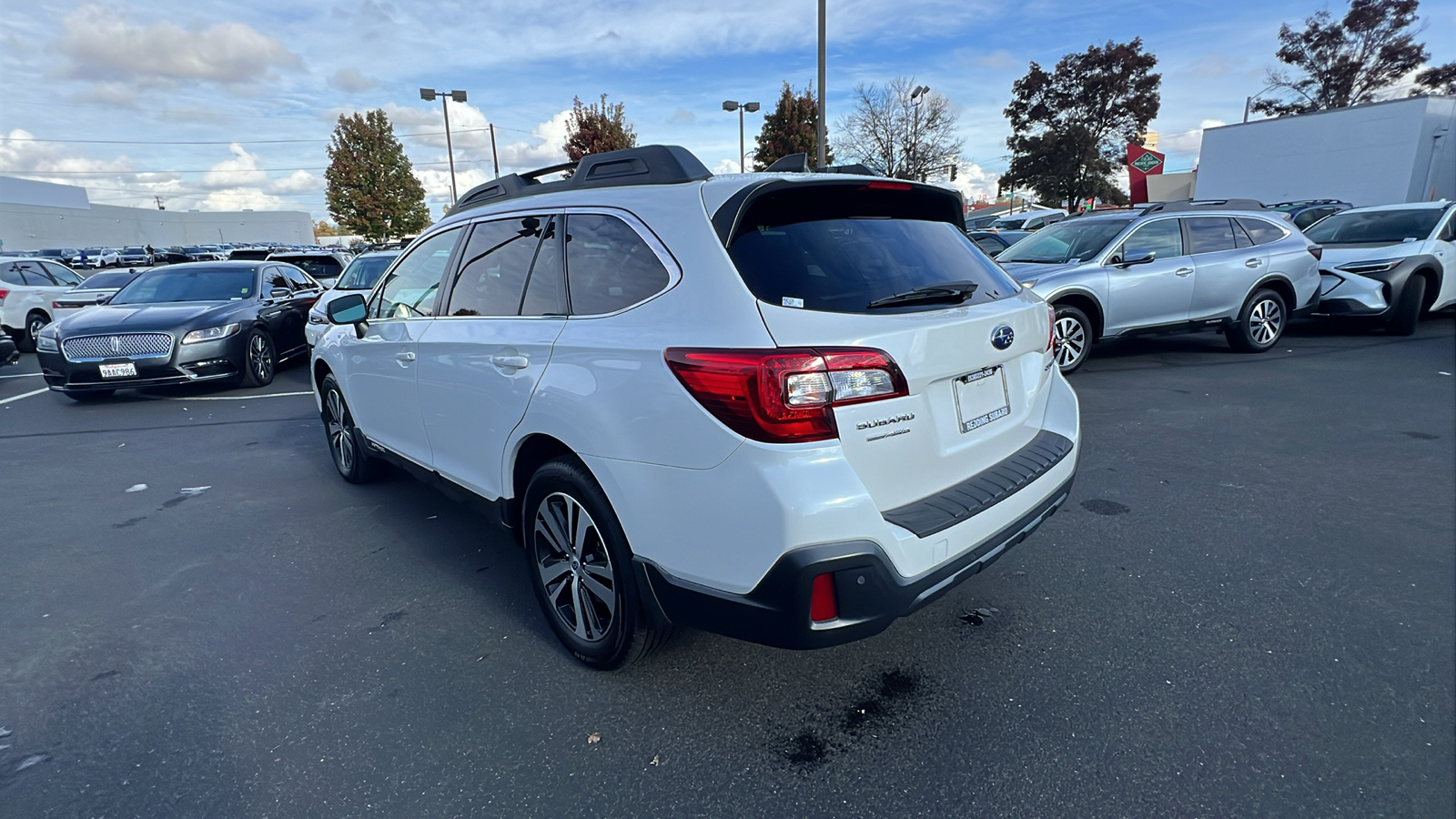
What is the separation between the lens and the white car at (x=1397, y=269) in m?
9.63

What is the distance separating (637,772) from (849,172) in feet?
7.29

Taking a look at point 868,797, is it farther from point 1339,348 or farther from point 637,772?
point 1339,348

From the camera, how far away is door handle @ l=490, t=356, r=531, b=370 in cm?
285

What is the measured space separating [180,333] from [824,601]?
28.2ft

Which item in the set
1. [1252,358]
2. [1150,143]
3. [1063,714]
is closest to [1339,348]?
[1252,358]

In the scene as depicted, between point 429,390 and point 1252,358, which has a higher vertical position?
point 429,390

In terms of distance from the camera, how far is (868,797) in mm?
2203

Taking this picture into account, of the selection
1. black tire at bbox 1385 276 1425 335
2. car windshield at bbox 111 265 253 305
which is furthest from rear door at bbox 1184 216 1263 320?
car windshield at bbox 111 265 253 305

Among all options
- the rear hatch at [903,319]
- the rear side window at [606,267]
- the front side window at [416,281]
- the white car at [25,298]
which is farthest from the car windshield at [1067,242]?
the white car at [25,298]

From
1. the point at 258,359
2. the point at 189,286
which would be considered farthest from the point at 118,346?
the point at 189,286

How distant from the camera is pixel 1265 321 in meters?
8.95

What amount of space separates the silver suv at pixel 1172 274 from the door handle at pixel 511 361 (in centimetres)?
643

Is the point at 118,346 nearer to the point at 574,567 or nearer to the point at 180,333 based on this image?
the point at 180,333

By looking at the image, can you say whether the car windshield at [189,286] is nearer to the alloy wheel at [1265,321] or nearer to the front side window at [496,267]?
the front side window at [496,267]
